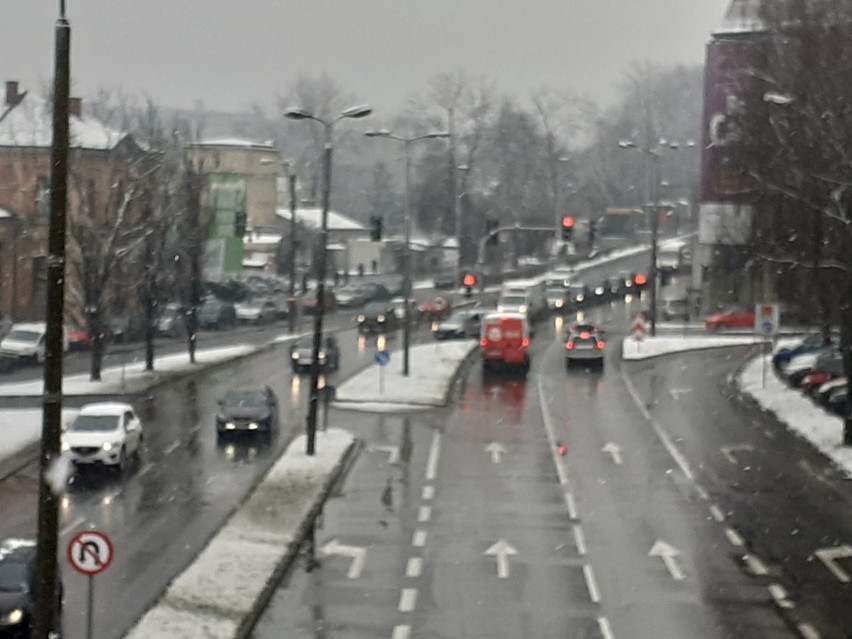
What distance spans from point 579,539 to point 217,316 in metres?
52.5

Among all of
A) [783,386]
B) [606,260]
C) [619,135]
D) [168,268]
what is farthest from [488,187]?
[783,386]

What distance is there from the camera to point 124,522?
28156 millimetres

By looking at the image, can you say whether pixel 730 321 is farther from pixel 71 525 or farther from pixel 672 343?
pixel 71 525

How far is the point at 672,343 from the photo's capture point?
65.1m

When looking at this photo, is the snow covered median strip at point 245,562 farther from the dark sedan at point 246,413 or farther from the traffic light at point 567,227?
the traffic light at point 567,227

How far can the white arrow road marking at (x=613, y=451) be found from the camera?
119 feet

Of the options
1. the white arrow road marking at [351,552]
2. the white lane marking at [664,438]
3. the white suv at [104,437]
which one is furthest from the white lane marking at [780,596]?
the white suv at [104,437]

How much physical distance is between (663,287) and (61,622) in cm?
8422

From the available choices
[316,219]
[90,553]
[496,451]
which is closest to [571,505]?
[496,451]

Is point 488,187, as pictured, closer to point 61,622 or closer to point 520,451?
point 520,451

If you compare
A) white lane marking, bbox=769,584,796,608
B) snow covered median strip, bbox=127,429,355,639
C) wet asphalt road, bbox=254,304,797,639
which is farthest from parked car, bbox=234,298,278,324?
white lane marking, bbox=769,584,796,608

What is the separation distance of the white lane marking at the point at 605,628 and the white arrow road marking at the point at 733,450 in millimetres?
16177

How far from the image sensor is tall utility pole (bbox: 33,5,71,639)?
1373 cm

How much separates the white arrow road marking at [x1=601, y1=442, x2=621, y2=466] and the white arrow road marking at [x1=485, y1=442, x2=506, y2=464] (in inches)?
98.8
